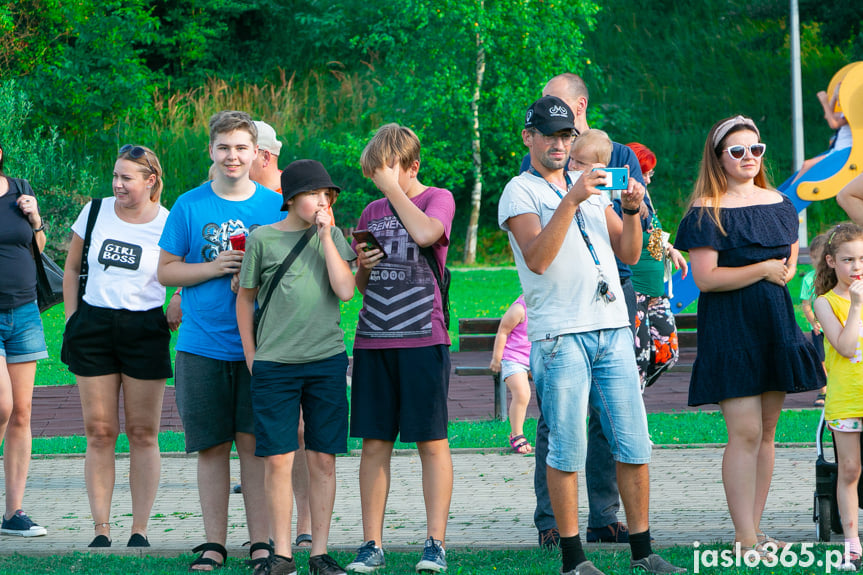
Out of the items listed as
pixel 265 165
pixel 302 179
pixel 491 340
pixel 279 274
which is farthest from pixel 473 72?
pixel 279 274

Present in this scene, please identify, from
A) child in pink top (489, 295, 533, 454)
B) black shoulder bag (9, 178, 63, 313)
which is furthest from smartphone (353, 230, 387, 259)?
child in pink top (489, 295, 533, 454)

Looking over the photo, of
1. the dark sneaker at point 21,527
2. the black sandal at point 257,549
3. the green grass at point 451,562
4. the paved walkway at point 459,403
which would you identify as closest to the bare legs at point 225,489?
the black sandal at point 257,549

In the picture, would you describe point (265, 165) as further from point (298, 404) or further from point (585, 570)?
point (585, 570)

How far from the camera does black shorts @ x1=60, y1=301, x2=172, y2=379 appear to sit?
5168 mm

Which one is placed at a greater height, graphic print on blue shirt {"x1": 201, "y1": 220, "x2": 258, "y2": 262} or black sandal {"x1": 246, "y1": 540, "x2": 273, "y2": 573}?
graphic print on blue shirt {"x1": 201, "y1": 220, "x2": 258, "y2": 262}

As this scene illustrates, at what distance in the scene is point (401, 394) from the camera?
4.55 meters

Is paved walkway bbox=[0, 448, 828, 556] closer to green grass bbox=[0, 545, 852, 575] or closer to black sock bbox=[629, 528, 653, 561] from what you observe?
green grass bbox=[0, 545, 852, 575]

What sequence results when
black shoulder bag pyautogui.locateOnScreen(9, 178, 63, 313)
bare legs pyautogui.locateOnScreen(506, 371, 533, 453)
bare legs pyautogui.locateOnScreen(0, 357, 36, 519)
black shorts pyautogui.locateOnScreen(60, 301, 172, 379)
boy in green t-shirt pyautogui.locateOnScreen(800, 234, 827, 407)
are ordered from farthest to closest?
bare legs pyautogui.locateOnScreen(506, 371, 533, 453) < black shoulder bag pyautogui.locateOnScreen(9, 178, 63, 313) < bare legs pyautogui.locateOnScreen(0, 357, 36, 519) < black shorts pyautogui.locateOnScreen(60, 301, 172, 379) < boy in green t-shirt pyautogui.locateOnScreen(800, 234, 827, 407)

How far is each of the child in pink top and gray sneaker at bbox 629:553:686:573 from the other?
3.28 metres

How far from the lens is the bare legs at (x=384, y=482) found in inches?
179

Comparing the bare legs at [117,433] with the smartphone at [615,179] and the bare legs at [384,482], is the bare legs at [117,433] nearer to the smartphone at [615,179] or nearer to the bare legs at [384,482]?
the bare legs at [384,482]

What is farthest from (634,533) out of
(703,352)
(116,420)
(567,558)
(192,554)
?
(116,420)

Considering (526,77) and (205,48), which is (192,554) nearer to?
(526,77)

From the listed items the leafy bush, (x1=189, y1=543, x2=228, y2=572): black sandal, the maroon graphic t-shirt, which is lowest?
(x1=189, y1=543, x2=228, y2=572): black sandal
